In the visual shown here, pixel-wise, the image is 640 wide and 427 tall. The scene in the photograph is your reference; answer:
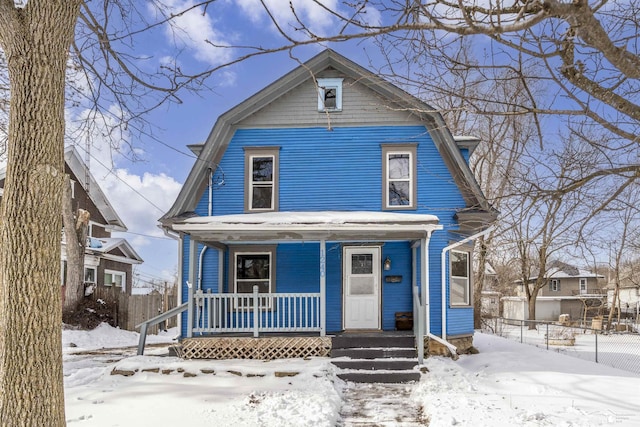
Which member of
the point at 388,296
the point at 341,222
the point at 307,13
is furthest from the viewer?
the point at 388,296

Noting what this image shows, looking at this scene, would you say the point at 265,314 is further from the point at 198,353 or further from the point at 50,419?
the point at 50,419

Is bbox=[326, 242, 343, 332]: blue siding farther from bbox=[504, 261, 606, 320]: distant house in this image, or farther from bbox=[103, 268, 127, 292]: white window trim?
bbox=[504, 261, 606, 320]: distant house

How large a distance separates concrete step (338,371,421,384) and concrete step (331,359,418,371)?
1.28 feet

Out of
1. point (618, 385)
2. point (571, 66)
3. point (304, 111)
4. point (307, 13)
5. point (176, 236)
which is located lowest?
point (618, 385)

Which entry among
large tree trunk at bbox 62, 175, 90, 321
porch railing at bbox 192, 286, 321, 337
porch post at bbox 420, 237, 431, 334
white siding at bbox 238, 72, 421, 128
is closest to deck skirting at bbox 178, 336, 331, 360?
porch railing at bbox 192, 286, 321, 337

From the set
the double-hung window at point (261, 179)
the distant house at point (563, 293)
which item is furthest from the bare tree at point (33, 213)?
the distant house at point (563, 293)

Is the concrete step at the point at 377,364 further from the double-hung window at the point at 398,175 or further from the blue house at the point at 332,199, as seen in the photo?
the double-hung window at the point at 398,175

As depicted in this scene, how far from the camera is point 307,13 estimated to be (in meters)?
4.78

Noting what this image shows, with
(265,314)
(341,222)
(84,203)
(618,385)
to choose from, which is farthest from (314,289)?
(84,203)

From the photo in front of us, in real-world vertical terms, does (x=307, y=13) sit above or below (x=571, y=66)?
above

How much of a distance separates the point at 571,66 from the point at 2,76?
11862mm

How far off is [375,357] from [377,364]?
0.48 metres

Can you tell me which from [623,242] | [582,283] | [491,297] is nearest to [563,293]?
[582,283]

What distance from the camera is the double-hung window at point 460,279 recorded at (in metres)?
12.6
